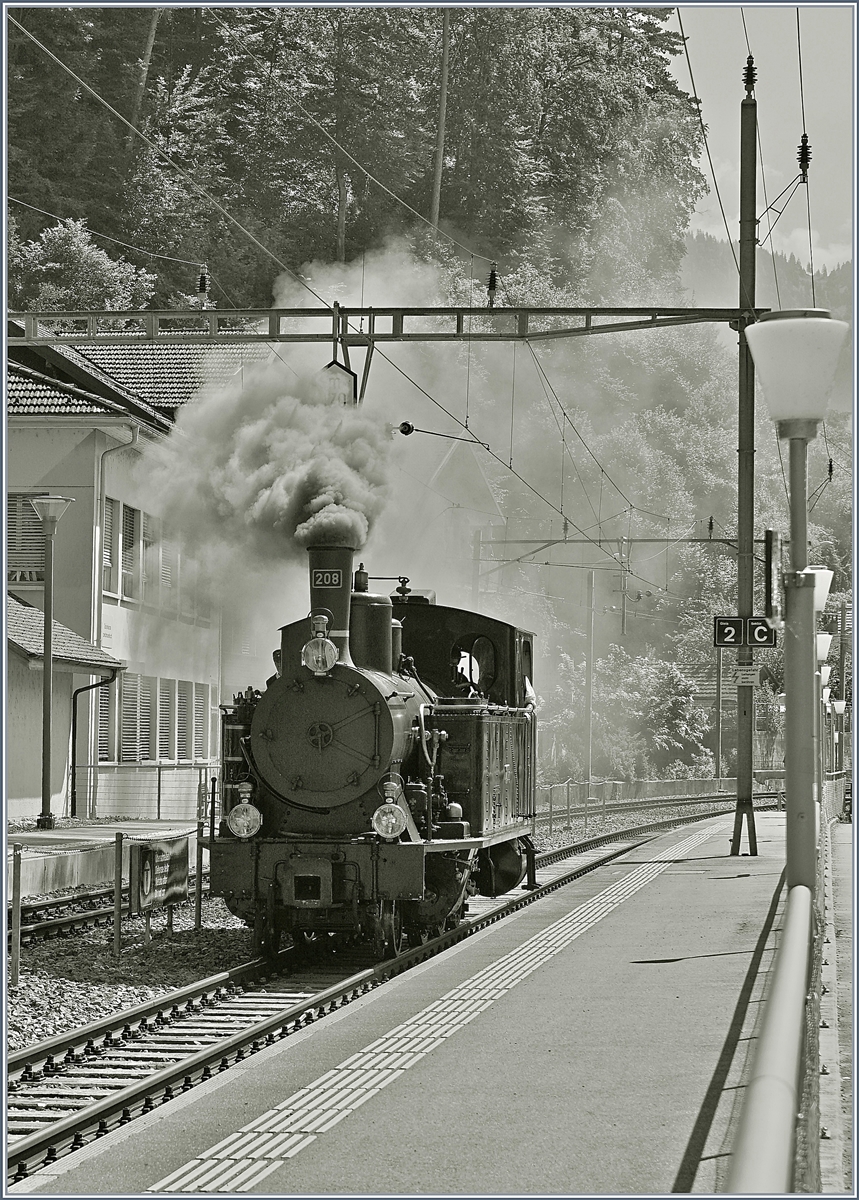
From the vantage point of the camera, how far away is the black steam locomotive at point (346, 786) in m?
11.7

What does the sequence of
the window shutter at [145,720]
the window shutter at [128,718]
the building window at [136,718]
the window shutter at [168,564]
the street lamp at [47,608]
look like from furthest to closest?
the window shutter at [168,564], the window shutter at [145,720], the building window at [136,718], the window shutter at [128,718], the street lamp at [47,608]

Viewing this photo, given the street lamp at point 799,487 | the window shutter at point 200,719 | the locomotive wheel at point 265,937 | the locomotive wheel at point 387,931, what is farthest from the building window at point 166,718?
the street lamp at point 799,487

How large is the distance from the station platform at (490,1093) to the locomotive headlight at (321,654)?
246 centimetres

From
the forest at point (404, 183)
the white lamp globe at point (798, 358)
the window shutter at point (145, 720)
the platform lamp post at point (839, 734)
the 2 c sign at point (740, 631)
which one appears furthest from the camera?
the platform lamp post at point (839, 734)

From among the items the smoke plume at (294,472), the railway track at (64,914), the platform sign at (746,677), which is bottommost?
the railway track at (64,914)

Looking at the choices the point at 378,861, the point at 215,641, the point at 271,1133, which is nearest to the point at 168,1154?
the point at 271,1133

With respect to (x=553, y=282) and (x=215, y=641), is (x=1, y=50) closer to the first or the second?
(x=215, y=641)

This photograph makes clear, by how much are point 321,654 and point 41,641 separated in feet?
44.0

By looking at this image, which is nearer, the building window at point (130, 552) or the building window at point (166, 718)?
the building window at point (130, 552)

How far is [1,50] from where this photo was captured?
8062mm

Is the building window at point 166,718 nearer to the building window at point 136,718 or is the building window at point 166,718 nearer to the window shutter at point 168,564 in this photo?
the building window at point 136,718

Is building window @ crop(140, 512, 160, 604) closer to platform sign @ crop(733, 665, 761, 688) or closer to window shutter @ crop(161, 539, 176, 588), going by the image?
window shutter @ crop(161, 539, 176, 588)

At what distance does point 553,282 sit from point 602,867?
114 feet

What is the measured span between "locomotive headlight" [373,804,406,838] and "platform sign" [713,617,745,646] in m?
8.09
